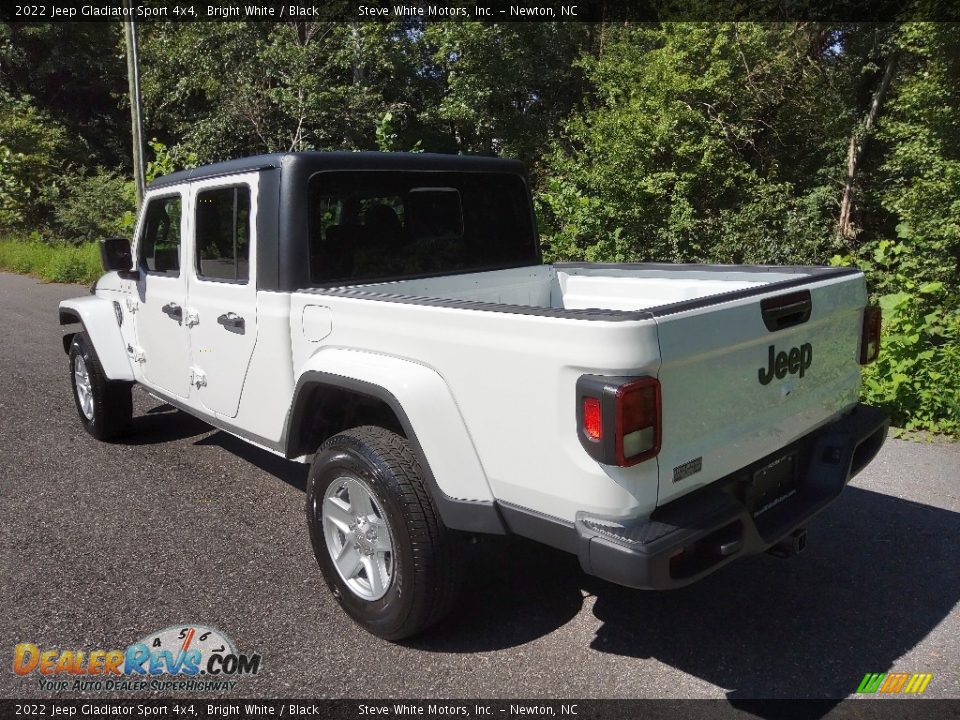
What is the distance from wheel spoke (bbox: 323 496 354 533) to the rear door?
927 mm

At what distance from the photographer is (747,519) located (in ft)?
8.61

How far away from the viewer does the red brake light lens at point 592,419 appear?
91.0 inches

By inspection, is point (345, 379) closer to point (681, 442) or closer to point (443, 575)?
point (443, 575)

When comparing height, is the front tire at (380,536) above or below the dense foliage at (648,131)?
below

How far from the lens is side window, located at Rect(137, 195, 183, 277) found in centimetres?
439

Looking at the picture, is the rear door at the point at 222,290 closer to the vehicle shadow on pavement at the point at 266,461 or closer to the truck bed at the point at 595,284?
the truck bed at the point at 595,284

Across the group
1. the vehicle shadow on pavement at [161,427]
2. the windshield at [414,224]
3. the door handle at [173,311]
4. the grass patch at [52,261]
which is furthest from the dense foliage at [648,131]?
the vehicle shadow on pavement at [161,427]

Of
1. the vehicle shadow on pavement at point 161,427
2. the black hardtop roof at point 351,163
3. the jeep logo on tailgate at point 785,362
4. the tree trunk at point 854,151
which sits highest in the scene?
the tree trunk at point 854,151

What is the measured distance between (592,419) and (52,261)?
62.8 ft

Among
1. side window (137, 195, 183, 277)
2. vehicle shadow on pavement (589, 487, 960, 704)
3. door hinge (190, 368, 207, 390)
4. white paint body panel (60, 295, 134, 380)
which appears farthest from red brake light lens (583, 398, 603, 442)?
white paint body panel (60, 295, 134, 380)

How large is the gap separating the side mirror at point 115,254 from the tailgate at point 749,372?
3.73 metres

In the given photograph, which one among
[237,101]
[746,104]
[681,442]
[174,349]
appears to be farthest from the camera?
[237,101]

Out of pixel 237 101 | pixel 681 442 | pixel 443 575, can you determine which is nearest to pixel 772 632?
pixel 681 442

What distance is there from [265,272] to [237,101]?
17.3 metres
